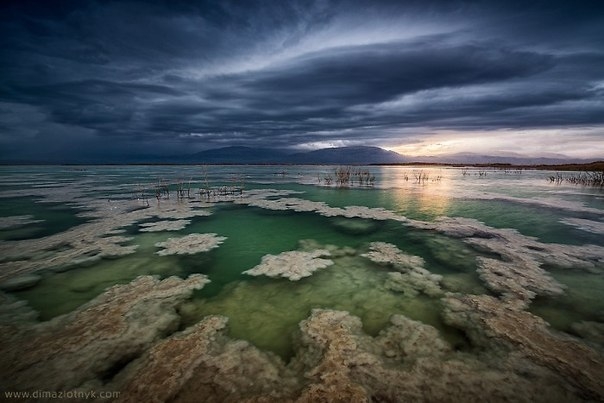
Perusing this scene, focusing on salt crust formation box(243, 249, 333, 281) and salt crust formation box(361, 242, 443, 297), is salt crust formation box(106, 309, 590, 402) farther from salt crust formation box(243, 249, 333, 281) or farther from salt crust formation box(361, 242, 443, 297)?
salt crust formation box(243, 249, 333, 281)

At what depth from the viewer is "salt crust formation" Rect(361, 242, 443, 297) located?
8523 millimetres

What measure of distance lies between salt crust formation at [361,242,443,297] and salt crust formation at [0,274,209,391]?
6.13 m

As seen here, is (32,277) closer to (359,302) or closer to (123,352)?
(123,352)

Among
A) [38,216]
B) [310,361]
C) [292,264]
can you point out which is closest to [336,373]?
[310,361]

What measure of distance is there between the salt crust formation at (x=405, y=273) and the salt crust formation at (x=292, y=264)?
192cm

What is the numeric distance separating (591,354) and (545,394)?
1.89m

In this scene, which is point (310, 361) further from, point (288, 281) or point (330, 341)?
point (288, 281)

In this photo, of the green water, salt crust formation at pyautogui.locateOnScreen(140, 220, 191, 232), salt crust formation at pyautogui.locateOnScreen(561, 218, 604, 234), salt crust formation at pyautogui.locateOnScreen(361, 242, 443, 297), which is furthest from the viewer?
salt crust formation at pyautogui.locateOnScreen(140, 220, 191, 232)

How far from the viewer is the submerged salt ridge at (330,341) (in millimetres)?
4797

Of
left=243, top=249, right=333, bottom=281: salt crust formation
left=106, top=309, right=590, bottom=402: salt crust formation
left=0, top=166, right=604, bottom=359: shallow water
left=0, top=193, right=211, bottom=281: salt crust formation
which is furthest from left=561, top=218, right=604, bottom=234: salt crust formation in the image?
left=0, top=193, right=211, bottom=281: salt crust formation

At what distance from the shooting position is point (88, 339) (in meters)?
6.04

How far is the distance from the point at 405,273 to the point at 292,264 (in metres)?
3.82

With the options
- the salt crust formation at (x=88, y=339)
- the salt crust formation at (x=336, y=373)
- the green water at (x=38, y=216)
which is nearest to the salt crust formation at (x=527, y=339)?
the salt crust formation at (x=336, y=373)

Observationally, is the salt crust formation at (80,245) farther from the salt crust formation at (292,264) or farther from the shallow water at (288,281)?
the salt crust formation at (292,264)
